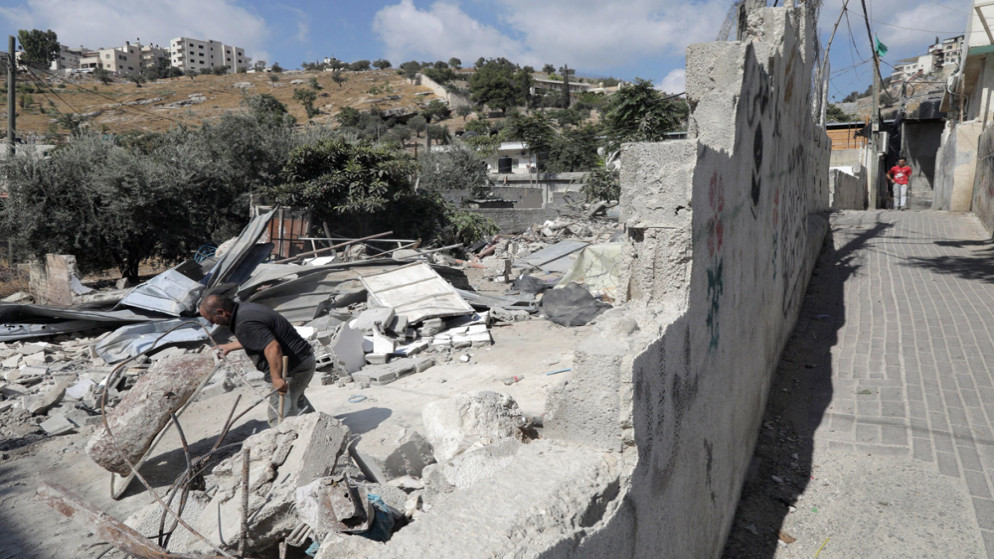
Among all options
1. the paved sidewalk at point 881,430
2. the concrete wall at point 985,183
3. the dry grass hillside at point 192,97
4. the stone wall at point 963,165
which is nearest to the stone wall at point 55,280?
the paved sidewalk at point 881,430

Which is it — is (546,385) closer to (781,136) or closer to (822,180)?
(781,136)

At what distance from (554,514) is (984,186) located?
16.2 metres

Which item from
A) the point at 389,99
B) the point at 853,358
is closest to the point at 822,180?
the point at 853,358

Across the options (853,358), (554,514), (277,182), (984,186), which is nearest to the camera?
(554,514)

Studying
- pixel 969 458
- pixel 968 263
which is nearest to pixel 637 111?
pixel 968 263

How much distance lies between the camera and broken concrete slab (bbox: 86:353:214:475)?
13.8 ft

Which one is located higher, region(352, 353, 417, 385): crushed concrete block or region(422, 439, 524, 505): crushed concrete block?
region(422, 439, 524, 505): crushed concrete block

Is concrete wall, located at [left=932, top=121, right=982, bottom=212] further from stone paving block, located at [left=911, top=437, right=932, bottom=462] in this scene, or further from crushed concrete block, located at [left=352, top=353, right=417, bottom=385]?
crushed concrete block, located at [left=352, top=353, right=417, bottom=385]

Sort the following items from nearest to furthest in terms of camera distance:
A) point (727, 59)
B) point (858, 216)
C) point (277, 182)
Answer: point (727, 59) → point (858, 216) → point (277, 182)

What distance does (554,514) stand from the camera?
5.43 feet

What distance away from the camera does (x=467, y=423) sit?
3400 millimetres

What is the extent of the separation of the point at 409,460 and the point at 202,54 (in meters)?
154

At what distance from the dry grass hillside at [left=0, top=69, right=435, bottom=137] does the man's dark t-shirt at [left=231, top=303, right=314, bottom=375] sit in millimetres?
56081

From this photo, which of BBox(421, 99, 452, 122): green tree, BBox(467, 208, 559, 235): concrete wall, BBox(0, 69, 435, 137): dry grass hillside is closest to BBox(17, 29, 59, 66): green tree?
BBox(0, 69, 435, 137): dry grass hillside
